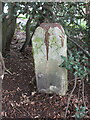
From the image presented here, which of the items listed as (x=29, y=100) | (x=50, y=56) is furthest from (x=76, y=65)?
(x=29, y=100)

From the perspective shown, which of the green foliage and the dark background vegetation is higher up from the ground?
the dark background vegetation

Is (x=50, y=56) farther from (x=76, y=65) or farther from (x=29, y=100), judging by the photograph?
(x=29, y=100)

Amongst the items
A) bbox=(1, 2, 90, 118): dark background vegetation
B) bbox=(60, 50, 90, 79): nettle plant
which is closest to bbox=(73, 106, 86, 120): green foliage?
bbox=(1, 2, 90, 118): dark background vegetation

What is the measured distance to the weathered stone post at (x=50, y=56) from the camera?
2.09 m

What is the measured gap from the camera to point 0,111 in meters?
2.20

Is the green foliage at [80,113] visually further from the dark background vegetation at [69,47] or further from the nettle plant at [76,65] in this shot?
the nettle plant at [76,65]

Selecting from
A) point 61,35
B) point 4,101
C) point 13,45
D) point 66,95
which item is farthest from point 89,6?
point 13,45

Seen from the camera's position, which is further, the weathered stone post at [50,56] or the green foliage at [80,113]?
the weathered stone post at [50,56]

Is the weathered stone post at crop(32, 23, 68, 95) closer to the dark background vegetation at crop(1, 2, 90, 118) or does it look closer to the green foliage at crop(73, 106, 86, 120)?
the dark background vegetation at crop(1, 2, 90, 118)

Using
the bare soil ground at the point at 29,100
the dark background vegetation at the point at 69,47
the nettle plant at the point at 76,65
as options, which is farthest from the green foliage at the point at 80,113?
the nettle plant at the point at 76,65

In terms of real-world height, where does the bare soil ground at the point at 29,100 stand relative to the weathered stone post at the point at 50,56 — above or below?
below

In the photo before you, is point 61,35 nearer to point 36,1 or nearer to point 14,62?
point 36,1

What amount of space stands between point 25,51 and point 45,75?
1.22 metres

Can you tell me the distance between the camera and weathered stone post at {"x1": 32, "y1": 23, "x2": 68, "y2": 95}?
2.09 meters
